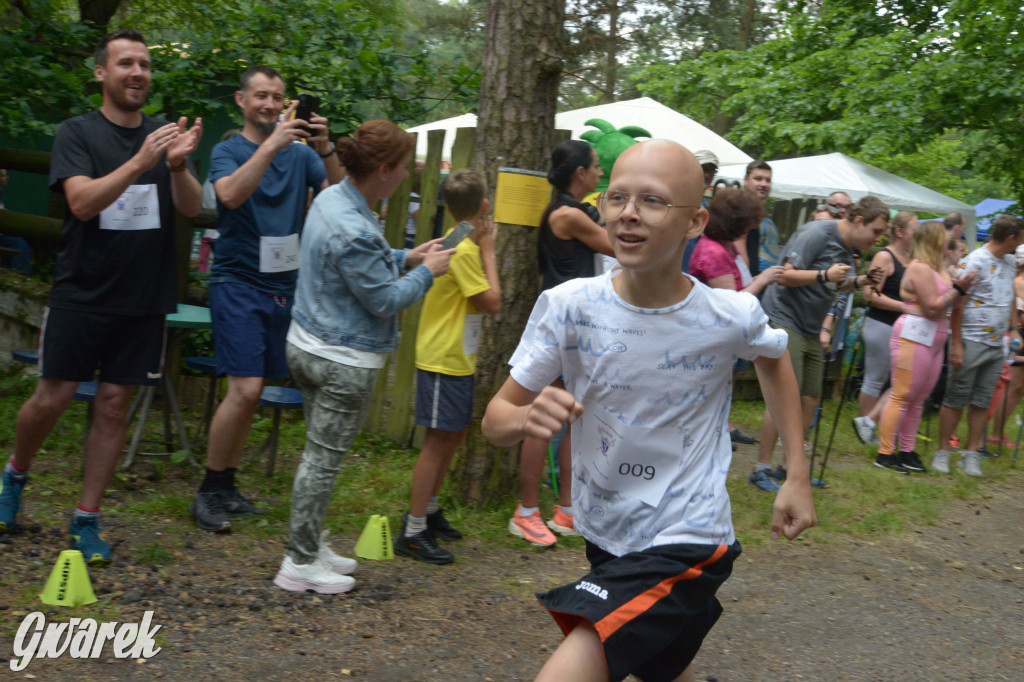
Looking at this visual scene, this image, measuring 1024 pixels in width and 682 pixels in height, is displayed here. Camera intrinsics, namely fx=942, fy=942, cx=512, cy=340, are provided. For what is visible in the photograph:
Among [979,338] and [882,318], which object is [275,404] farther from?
[979,338]

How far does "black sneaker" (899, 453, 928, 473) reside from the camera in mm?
8422

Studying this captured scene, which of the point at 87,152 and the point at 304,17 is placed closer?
the point at 87,152

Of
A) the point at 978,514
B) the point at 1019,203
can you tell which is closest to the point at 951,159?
the point at 1019,203

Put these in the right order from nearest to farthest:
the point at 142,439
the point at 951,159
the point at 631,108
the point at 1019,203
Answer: the point at 142,439
the point at 631,108
the point at 1019,203
the point at 951,159

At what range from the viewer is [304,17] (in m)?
8.02

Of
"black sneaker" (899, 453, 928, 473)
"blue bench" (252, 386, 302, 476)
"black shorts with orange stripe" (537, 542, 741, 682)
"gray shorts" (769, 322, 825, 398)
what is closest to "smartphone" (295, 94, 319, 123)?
"blue bench" (252, 386, 302, 476)

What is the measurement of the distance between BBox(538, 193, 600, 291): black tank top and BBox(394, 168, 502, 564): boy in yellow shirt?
600 mm

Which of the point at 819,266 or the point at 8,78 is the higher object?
the point at 8,78

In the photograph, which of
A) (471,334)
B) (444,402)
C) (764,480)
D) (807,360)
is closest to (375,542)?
(444,402)

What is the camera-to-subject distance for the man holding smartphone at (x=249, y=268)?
16.1 ft

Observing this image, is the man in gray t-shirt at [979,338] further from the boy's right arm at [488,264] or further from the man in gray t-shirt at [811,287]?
the boy's right arm at [488,264]

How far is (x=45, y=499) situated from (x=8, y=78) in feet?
12.5

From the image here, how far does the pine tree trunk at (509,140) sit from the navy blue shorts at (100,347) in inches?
78.8

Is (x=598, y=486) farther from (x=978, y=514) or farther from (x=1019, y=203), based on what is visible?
(x=1019, y=203)
